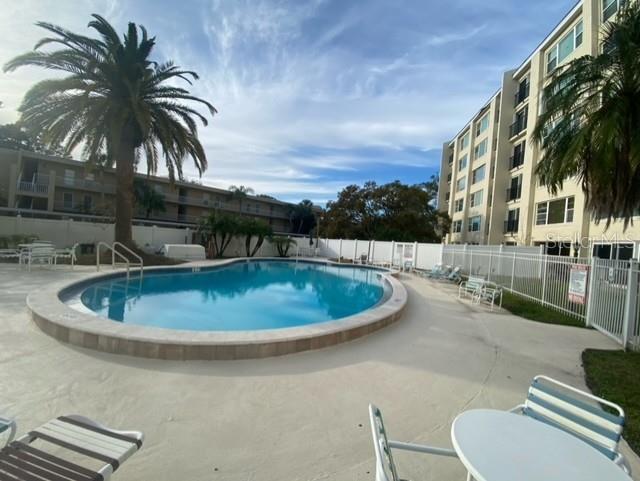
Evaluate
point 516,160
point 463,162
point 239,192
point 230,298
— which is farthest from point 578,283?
point 239,192

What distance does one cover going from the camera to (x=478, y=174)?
32.6 meters

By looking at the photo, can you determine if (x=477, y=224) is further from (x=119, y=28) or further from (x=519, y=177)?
(x=119, y=28)

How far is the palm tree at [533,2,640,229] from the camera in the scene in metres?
6.71

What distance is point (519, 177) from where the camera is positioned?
26.2 meters

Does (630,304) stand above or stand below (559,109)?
below

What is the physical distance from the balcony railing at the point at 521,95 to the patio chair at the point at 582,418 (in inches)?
1157

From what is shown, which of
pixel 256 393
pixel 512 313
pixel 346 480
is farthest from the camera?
pixel 512 313

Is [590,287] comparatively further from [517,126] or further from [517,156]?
[517,126]

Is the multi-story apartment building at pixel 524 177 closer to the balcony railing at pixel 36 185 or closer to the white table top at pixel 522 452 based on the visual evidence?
the white table top at pixel 522 452

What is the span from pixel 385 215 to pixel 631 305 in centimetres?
2663

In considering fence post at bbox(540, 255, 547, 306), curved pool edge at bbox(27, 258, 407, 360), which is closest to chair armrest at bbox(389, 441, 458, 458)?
curved pool edge at bbox(27, 258, 407, 360)

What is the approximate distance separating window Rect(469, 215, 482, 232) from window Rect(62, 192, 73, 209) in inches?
1567

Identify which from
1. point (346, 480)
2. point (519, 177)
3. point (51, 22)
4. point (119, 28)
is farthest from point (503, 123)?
point (346, 480)

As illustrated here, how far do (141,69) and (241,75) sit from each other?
5.12m
